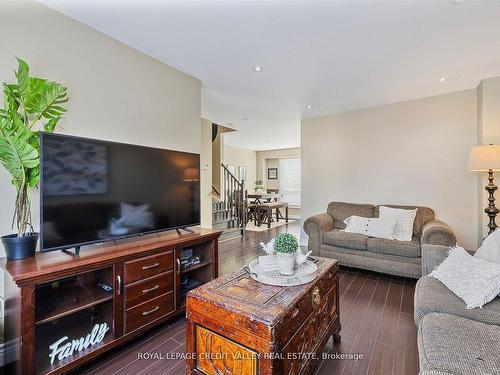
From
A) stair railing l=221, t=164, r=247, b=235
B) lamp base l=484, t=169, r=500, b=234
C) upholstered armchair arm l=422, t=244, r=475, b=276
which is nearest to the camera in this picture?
upholstered armchair arm l=422, t=244, r=475, b=276

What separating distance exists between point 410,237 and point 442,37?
2.23 meters

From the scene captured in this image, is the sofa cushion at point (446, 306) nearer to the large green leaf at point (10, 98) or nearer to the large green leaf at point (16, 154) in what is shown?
the large green leaf at point (16, 154)

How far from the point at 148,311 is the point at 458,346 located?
1951 mm

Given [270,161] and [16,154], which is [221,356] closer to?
[16,154]

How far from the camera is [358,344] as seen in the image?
1.84 meters

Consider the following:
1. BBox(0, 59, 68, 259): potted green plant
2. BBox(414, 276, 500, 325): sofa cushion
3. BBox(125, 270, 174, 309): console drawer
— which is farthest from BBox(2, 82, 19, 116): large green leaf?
BBox(414, 276, 500, 325): sofa cushion

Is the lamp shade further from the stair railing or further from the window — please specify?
the window

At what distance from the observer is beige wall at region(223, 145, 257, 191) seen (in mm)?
8461

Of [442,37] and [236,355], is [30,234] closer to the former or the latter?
[236,355]

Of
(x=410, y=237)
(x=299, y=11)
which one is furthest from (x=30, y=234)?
(x=410, y=237)

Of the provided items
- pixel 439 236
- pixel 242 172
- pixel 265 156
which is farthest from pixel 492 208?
pixel 265 156

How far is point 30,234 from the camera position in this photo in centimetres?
161

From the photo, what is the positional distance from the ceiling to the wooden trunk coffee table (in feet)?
6.47

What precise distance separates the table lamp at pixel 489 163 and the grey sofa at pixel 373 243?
18.2 inches
